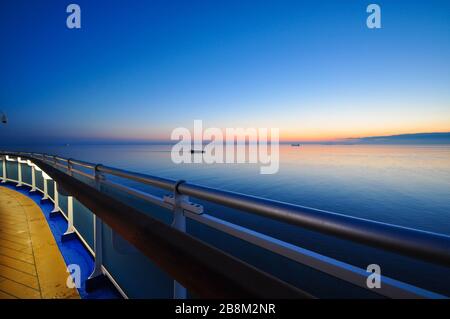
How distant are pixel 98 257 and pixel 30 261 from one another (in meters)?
0.76

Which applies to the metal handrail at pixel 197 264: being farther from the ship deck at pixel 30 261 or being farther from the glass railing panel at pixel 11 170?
the glass railing panel at pixel 11 170

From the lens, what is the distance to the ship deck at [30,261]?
1.88 metres

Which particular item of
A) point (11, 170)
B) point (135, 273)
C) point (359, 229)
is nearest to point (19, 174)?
point (11, 170)

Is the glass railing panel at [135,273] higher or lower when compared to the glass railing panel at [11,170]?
lower

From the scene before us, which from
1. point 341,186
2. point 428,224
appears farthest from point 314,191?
point 428,224

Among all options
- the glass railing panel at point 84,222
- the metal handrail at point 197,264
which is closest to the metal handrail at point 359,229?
the metal handrail at point 197,264

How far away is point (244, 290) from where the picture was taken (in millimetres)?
551

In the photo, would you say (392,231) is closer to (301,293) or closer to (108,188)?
(301,293)

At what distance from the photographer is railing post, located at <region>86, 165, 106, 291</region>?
2.07 metres

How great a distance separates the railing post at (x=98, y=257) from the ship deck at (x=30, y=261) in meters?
0.14

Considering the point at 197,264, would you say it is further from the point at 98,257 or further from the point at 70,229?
the point at 70,229

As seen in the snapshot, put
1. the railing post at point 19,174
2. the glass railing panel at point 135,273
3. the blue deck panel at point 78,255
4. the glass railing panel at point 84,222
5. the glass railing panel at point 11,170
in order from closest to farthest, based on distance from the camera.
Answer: the glass railing panel at point 135,273 < the blue deck panel at point 78,255 < the glass railing panel at point 84,222 < the railing post at point 19,174 < the glass railing panel at point 11,170

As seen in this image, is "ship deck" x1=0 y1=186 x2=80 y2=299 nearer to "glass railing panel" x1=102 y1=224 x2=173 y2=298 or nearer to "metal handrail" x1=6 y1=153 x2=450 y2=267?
"glass railing panel" x1=102 y1=224 x2=173 y2=298
